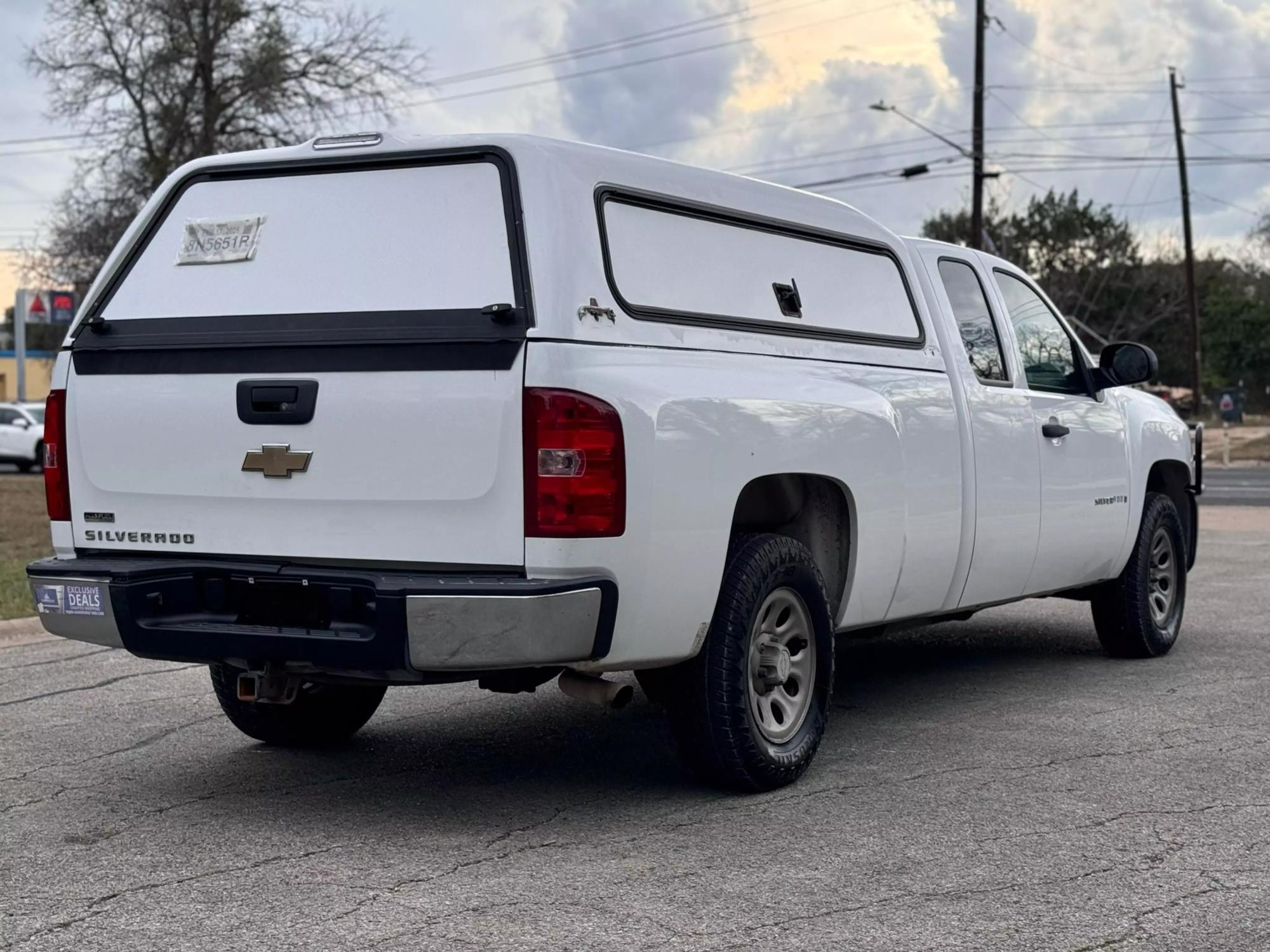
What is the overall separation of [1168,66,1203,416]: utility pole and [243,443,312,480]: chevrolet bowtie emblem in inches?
1725

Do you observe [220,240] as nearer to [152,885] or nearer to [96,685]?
[152,885]

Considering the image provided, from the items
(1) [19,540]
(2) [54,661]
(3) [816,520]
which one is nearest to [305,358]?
(3) [816,520]

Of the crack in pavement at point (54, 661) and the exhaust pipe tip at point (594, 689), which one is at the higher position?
the exhaust pipe tip at point (594, 689)

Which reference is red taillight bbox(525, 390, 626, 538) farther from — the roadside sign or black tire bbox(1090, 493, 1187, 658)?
the roadside sign

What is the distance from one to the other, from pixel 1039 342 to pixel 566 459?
3735 mm

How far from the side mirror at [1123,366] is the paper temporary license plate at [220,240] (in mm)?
4296

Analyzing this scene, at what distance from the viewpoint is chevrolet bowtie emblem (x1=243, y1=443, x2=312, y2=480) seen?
5.21 meters

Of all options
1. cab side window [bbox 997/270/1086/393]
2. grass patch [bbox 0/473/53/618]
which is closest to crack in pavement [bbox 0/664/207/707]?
grass patch [bbox 0/473/53/618]

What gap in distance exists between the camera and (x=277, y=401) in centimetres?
523

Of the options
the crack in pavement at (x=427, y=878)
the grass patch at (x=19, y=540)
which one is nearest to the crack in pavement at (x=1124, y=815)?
the crack in pavement at (x=427, y=878)

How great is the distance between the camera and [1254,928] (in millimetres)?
4211

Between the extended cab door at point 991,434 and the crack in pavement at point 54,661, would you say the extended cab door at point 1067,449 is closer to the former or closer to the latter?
the extended cab door at point 991,434

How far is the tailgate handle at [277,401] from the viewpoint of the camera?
17.0 feet

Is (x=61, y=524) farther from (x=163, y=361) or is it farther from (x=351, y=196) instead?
(x=351, y=196)
